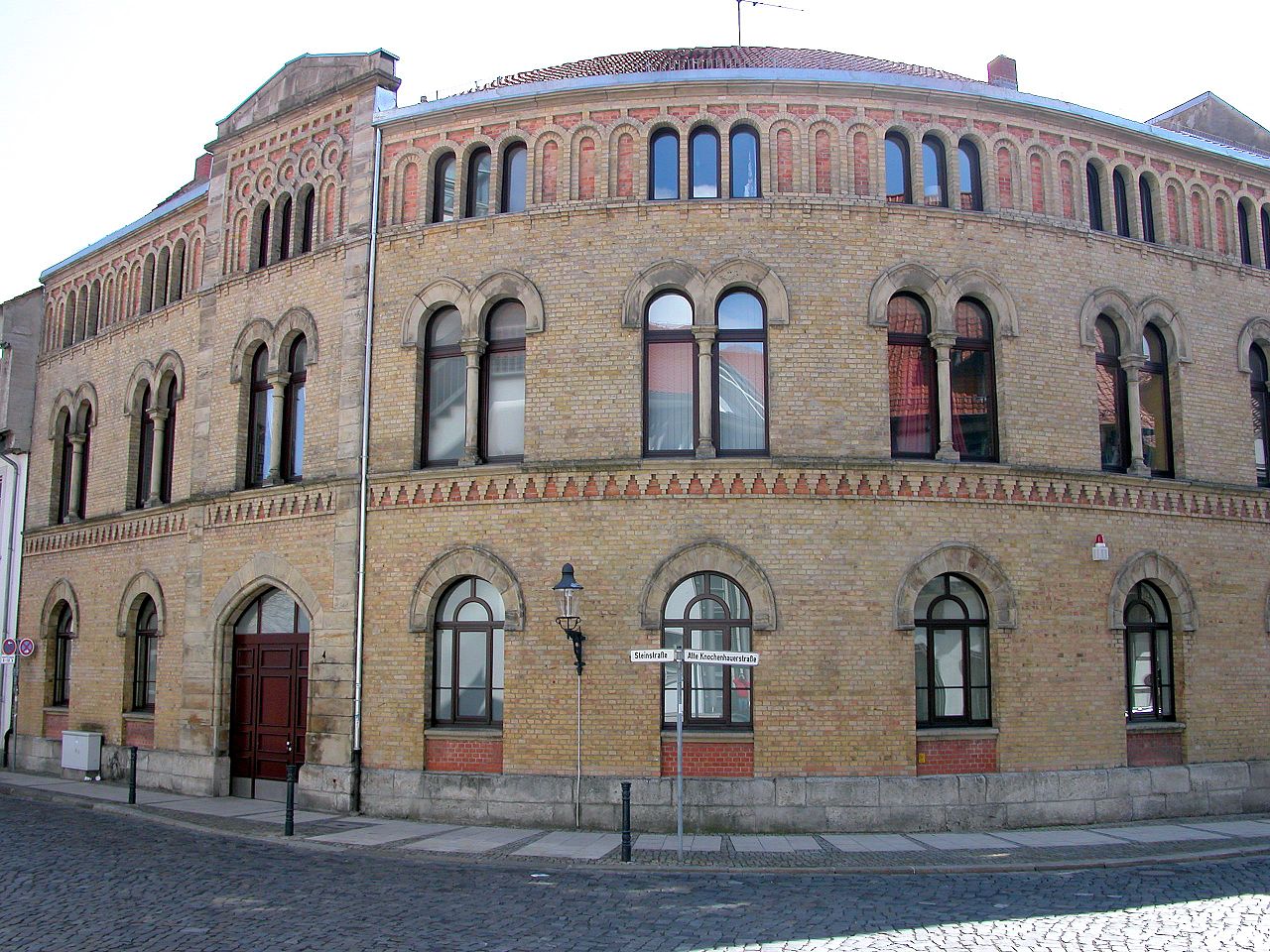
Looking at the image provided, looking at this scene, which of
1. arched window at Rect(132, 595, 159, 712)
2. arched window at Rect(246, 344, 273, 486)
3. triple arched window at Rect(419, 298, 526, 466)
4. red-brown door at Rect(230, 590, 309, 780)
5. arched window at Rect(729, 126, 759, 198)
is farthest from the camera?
arched window at Rect(132, 595, 159, 712)

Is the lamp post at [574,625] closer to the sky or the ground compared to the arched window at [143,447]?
closer to the ground

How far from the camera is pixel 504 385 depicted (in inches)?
704

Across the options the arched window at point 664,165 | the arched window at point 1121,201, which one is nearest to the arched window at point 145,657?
the arched window at point 664,165

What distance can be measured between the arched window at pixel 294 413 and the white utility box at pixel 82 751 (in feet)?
24.5

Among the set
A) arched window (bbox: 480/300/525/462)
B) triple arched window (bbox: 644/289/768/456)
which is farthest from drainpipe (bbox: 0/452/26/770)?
triple arched window (bbox: 644/289/768/456)

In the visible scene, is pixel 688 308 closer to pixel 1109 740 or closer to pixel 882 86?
pixel 882 86

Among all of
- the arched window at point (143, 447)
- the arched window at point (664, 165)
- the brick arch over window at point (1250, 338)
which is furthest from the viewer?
the arched window at point (143, 447)

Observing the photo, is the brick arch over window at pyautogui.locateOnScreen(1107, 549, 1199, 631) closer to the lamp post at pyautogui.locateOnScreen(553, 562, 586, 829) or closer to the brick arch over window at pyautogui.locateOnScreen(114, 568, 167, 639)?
the lamp post at pyautogui.locateOnScreen(553, 562, 586, 829)

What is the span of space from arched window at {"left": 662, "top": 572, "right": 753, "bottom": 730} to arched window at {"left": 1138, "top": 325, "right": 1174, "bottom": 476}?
25.7ft

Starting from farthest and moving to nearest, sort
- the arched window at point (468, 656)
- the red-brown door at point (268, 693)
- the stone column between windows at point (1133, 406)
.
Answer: the red-brown door at point (268, 693), the stone column between windows at point (1133, 406), the arched window at point (468, 656)

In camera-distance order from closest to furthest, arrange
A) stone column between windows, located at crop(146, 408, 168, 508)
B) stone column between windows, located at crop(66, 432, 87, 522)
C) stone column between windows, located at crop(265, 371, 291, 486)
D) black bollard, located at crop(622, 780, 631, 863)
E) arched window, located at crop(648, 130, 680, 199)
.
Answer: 1. black bollard, located at crop(622, 780, 631, 863)
2. arched window, located at crop(648, 130, 680, 199)
3. stone column between windows, located at crop(265, 371, 291, 486)
4. stone column between windows, located at crop(146, 408, 168, 508)
5. stone column between windows, located at crop(66, 432, 87, 522)

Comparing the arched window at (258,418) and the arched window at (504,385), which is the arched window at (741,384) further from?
the arched window at (258,418)

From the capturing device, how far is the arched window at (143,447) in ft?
78.0

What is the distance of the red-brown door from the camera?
19.3 m
